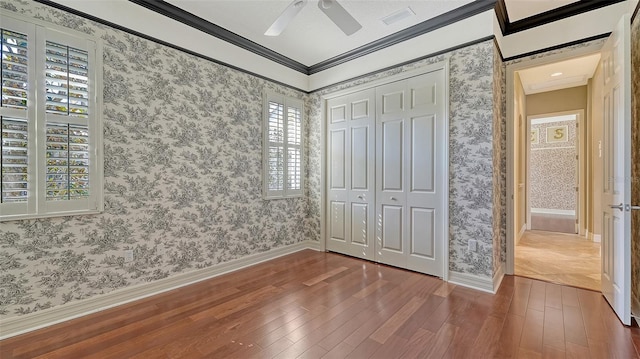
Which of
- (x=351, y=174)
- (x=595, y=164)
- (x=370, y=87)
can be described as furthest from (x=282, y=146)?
(x=595, y=164)

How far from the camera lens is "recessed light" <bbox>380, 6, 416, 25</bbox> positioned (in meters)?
2.94

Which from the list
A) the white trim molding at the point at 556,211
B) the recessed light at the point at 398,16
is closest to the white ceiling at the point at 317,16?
the recessed light at the point at 398,16

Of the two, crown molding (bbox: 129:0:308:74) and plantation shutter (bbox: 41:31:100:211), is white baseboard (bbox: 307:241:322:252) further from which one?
plantation shutter (bbox: 41:31:100:211)

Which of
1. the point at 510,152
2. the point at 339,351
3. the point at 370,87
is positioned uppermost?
the point at 370,87

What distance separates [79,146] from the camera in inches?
91.7

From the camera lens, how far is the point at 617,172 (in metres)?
2.22

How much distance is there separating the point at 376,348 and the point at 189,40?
11.5ft

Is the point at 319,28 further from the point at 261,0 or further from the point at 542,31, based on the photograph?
the point at 542,31

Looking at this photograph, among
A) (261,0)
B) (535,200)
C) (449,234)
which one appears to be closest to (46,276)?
Result: (261,0)

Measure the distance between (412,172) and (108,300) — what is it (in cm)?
344

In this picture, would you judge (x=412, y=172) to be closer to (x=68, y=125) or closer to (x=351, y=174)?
(x=351, y=174)

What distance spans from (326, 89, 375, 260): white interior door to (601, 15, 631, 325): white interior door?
2284mm

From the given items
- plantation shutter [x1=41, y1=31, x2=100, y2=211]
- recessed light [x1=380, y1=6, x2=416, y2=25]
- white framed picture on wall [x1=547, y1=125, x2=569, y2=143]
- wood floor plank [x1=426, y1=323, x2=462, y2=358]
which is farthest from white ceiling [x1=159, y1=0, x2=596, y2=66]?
white framed picture on wall [x1=547, y1=125, x2=569, y2=143]

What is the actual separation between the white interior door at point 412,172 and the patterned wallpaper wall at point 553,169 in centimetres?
629
